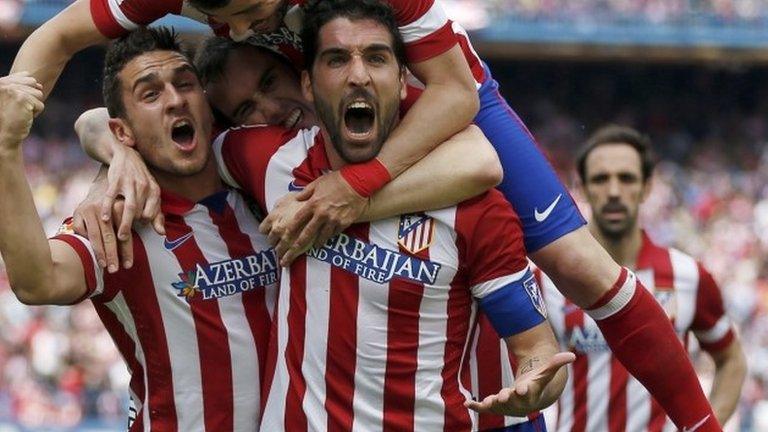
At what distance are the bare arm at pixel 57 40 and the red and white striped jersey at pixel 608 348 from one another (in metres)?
2.49

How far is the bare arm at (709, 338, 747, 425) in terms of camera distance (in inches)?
248

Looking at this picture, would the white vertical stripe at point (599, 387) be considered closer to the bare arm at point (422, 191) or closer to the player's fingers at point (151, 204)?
the bare arm at point (422, 191)

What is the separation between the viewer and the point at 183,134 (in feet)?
14.3

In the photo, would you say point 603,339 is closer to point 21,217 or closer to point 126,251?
point 126,251

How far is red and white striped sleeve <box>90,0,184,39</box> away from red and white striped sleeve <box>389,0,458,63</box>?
2.05ft

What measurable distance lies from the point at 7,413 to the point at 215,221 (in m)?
9.95

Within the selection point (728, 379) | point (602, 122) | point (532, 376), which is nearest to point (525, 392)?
point (532, 376)

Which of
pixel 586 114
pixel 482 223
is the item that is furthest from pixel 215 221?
pixel 586 114

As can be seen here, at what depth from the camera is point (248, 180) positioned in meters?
4.30

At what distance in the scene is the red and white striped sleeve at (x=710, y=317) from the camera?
20.4 feet

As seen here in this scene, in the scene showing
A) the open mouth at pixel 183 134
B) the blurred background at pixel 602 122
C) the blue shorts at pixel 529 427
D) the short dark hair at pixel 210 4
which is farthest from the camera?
the blurred background at pixel 602 122

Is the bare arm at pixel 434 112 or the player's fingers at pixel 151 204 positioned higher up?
the bare arm at pixel 434 112

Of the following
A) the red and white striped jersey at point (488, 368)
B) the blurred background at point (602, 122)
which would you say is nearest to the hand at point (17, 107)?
the red and white striped jersey at point (488, 368)

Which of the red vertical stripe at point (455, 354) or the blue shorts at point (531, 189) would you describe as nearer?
the red vertical stripe at point (455, 354)
